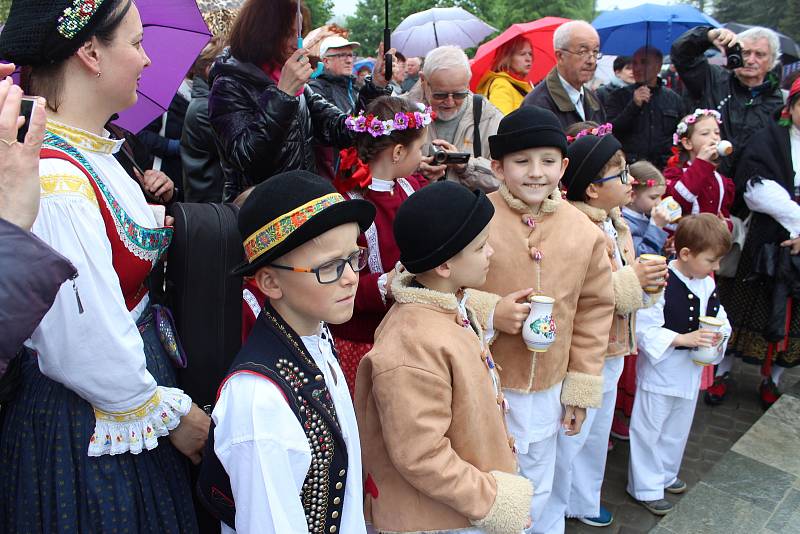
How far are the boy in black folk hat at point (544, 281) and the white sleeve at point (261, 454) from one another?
143cm

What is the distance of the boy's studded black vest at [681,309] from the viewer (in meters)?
3.62

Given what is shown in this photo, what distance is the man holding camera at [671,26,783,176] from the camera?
17.1 feet

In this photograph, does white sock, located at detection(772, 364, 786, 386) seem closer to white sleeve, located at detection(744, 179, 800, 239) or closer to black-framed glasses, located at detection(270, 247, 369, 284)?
white sleeve, located at detection(744, 179, 800, 239)

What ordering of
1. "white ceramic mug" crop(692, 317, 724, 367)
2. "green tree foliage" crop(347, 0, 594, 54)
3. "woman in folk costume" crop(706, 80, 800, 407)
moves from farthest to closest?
"green tree foliage" crop(347, 0, 594, 54), "woman in folk costume" crop(706, 80, 800, 407), "white ceramic mug" crop(692, 317, 724, 367)

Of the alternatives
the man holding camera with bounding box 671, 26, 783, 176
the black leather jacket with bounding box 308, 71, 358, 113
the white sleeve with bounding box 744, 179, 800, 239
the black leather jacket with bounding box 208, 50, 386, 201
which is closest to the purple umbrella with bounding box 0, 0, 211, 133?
the black leather jacket with bounding box 208, 50, 386, 201

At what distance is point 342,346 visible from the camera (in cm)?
287

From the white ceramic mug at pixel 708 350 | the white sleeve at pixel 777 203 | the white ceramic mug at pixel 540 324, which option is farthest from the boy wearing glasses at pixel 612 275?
the white sleeve at pixel 777 203

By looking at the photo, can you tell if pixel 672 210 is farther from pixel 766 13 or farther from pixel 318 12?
pixel 766 13

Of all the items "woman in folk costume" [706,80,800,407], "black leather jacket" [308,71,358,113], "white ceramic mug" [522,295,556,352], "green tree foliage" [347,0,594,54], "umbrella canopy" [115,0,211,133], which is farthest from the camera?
"green tree foliage" [347,0,594,54]

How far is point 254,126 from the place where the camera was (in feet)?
9.02

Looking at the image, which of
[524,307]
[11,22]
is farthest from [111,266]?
[524,307]

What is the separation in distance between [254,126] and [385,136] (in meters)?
0.58

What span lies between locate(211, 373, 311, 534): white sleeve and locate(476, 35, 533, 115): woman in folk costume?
3838 millimetres

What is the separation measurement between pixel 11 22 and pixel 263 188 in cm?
79
